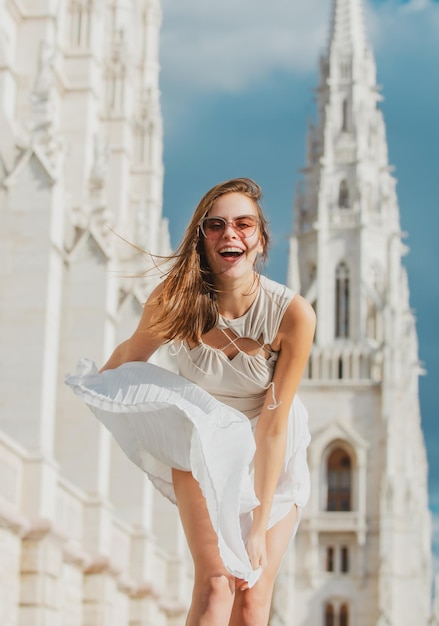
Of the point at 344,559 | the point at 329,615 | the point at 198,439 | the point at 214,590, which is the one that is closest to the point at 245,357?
the point at 198,439

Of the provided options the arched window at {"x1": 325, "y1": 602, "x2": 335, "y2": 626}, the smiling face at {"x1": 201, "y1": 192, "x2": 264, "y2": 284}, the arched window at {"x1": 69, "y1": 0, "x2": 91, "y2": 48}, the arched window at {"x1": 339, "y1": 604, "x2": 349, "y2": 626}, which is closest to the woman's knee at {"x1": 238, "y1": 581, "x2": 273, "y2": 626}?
the smiling face at {"x1": 201, "y1": 192, "x2": 264, "y2": 284}

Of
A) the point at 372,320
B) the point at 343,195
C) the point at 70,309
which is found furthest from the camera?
the point at 343,195

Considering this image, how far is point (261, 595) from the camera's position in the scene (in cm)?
465

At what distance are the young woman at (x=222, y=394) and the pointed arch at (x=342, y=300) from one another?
177 feet

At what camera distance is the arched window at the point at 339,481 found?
5681cm

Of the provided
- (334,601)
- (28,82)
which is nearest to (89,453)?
(28,82)

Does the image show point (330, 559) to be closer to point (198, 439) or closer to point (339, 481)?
point (339, 481)

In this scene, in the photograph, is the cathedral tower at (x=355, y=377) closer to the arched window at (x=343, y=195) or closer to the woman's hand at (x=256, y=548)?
the arched window at (x=343, y=195)

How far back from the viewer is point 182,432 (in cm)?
457

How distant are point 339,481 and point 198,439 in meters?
53.1

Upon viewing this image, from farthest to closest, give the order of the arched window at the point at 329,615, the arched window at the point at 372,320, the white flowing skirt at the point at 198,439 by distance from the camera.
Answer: the arched window at the point at 372,320
the arched window at the point at 329,615
the white flowing skirt at the point at 198,439

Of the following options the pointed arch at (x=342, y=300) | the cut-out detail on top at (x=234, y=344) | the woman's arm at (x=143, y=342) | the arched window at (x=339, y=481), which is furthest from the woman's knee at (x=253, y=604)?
the pointed arch at (x=342, y=300)

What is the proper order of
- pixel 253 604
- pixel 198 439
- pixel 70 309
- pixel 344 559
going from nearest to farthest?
1. pixel 198 439
2. pixel 253 604
3. pixel 70 309
4. pixel 344 559

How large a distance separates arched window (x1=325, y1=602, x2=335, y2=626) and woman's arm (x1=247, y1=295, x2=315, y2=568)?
52.2 m
